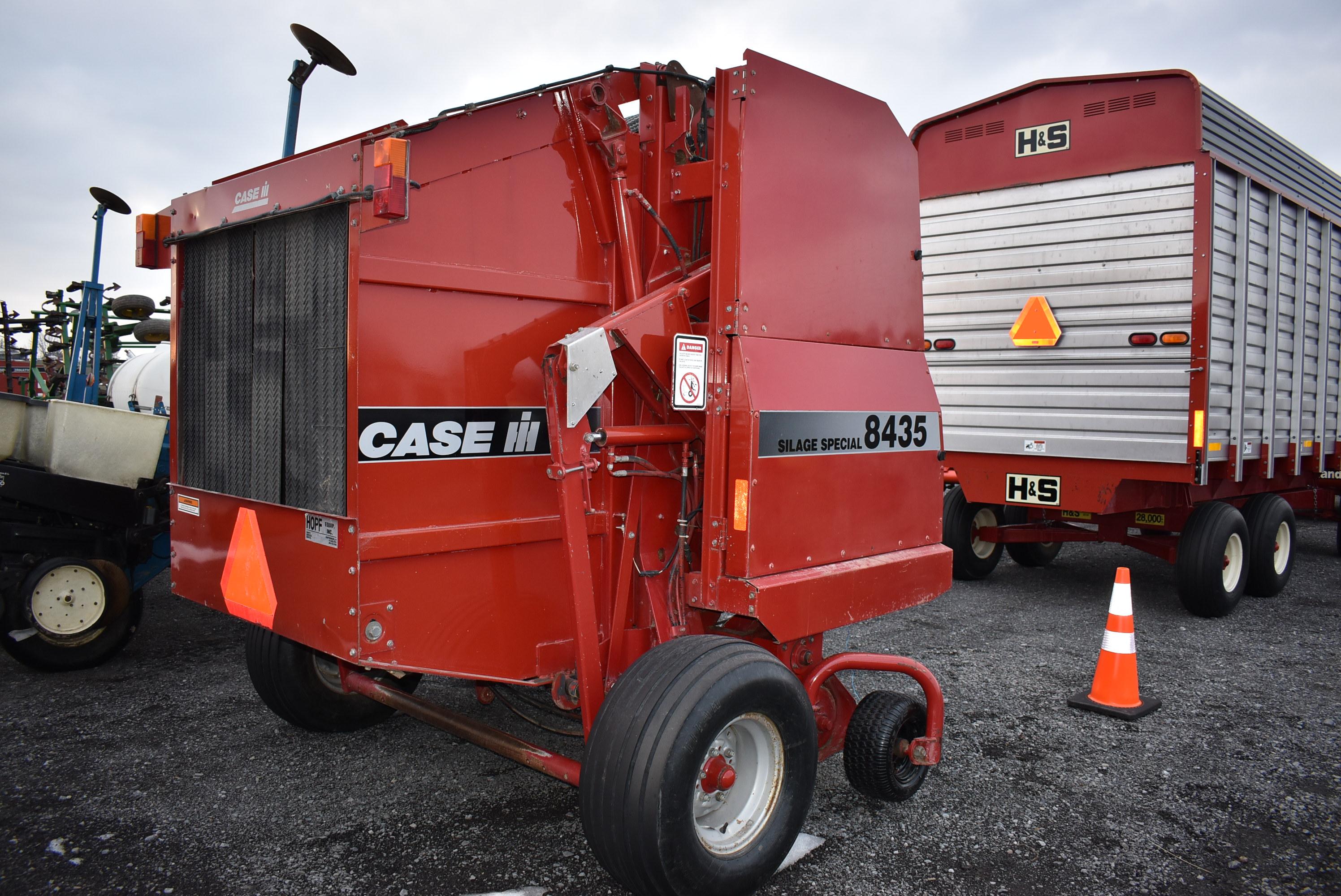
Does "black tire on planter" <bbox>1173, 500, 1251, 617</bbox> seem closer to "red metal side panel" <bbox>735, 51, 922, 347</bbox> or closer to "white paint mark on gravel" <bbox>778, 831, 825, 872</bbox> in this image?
"red metal side panel" <bbox>735, 51, 922, 347</bbox>

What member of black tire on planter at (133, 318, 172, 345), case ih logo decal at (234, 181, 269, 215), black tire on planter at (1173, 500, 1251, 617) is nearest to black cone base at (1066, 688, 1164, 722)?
black tire on planter at (1173, 500, 1251, 617)

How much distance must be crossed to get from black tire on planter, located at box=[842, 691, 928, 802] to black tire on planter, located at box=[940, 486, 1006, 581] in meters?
4.22

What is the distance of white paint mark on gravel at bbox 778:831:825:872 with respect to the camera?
3031 mm

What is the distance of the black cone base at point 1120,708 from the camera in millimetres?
4461

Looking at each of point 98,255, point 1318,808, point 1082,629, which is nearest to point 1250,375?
point 1082,629

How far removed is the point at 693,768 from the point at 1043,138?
580 centimetres

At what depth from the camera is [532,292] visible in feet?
9.93

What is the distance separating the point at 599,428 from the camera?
3061 mm

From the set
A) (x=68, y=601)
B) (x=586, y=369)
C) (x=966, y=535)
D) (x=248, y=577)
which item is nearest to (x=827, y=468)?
(x=586, y=369)

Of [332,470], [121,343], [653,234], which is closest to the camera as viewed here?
[332,470]

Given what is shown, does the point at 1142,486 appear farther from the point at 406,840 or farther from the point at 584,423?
the point at 406,840

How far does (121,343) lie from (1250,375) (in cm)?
1131

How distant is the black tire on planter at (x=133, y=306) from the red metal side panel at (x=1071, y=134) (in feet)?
25.7

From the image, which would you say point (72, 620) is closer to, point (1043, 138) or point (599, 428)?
point (599, 428)
